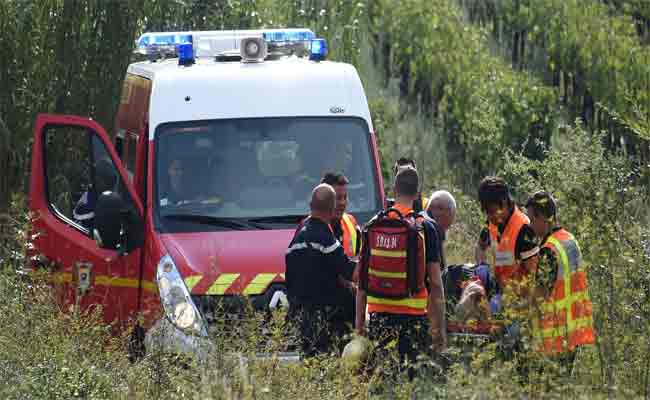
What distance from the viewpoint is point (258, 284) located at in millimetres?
8141

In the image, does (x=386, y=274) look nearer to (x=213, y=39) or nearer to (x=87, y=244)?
(x=87, y=244)

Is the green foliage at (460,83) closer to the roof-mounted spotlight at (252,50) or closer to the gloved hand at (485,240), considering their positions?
the roof-mounted spotlight at (252,50)

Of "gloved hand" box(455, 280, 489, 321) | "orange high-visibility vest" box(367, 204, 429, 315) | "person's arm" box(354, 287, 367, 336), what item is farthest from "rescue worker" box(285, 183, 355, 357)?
"gloved hand" box(455, 280, 489, 321)

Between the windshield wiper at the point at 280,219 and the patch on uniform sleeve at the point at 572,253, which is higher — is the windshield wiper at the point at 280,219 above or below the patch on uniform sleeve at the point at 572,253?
below

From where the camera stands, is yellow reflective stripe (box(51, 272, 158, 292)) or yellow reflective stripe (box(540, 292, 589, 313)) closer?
yellow reflective stripe (box(540, 292, 589, 313))

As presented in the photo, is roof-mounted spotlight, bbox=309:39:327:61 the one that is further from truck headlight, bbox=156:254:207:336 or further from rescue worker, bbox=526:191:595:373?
rescue worker, bbox=526:191:595:373

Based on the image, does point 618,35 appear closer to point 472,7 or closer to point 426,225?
point 472,7

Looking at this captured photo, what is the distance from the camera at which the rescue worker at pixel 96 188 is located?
8578mm

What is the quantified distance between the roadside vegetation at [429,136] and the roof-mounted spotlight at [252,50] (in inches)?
67.9

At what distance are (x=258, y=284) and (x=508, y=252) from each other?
154 cm

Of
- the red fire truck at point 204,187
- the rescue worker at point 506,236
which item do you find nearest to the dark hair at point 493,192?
the rescue worker at point 506,236

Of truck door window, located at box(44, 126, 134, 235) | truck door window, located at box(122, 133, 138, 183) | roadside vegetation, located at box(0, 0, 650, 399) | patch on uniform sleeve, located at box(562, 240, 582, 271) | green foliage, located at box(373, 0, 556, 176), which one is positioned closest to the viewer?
roadside vegetation, located at box(0, 0, 650, 399)

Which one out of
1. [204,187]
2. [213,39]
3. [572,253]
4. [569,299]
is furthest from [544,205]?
[213,39]

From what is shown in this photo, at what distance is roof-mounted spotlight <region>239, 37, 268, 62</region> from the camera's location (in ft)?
31.6
